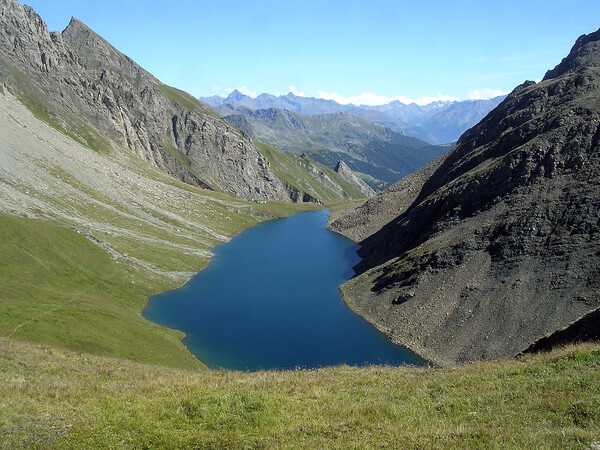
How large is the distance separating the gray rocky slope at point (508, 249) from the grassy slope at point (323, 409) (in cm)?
4214

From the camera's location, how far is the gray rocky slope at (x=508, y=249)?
6494cm

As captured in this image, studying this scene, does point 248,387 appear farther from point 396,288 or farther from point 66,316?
point 396,288

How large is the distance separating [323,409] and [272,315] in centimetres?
6909

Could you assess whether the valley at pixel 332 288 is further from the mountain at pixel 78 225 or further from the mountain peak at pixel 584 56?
the mountain peak at pixel 584 56

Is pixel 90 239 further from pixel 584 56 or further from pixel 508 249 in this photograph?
pixel 584 56

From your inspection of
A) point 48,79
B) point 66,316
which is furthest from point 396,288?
point 48,79

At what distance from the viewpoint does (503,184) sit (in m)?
89.9

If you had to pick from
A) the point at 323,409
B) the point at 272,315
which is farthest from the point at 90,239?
the point at 323,409

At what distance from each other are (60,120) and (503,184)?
167728 mm

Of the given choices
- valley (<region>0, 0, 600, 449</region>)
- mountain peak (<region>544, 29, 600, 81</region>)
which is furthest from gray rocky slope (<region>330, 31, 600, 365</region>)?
mountain peak (<region>544, 29, 600, 81</region>)

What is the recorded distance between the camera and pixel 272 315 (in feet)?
284

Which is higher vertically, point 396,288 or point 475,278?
point 475,278

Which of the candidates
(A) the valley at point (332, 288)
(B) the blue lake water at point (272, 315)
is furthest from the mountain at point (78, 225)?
(B) the blue lake water at point (272, 315)

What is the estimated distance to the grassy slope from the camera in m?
14.8
